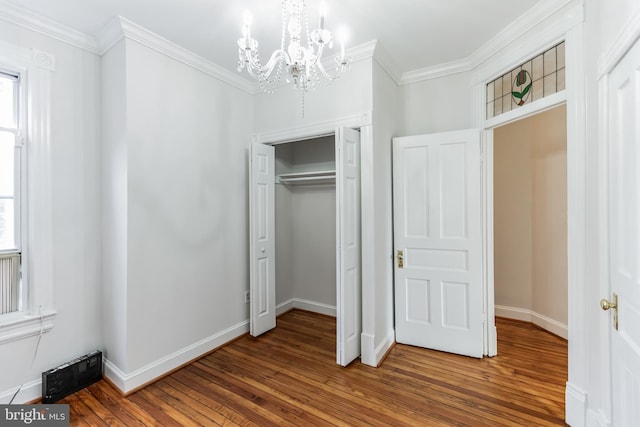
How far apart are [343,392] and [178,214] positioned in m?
2.02

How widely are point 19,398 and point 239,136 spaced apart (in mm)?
2727

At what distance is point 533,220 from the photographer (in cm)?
348

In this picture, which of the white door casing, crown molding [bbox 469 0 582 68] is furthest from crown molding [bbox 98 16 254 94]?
the white door casing

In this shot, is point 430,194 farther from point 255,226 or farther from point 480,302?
point 255,226

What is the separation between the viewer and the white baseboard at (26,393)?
6.57 feet

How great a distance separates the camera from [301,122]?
2992 millimetres

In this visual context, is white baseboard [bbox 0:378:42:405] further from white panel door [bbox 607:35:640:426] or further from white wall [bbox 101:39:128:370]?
white panel door [bbox 607:35:640:426]

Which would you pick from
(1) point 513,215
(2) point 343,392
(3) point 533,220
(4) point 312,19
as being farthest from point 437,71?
(2) point 343,392

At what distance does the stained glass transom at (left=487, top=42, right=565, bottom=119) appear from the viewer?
209cm

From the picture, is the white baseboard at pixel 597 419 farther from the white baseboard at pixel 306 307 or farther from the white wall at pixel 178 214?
the white wall at pixel 178 214

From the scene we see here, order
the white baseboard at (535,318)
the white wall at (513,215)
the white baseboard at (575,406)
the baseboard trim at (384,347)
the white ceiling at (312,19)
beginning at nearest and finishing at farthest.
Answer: the white baseboard at (575,406) < the white ceiling at (312,19) < the baseboard trim at (384,347) < the white baseboard at (535,318) < the white wall at (513,215)

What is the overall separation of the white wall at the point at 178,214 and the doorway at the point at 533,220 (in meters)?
3.13

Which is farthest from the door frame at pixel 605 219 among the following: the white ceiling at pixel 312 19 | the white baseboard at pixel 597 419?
the white ceiling at pixel 312 19

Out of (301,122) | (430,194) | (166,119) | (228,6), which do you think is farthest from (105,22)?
(430,194)
